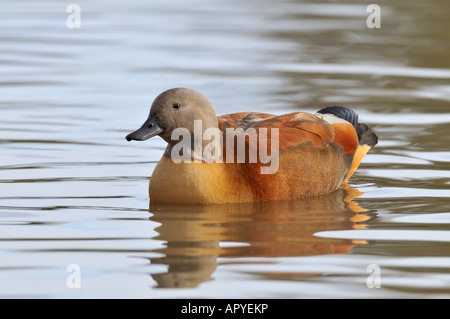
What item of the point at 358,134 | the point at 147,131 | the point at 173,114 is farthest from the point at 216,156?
the point at 358,134

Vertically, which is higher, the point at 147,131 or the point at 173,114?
the point at 173,114

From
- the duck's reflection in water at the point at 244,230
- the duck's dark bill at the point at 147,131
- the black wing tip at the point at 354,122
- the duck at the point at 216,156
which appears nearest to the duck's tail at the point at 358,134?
the black wing tip at the point at 354,122

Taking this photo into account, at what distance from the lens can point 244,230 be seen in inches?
320

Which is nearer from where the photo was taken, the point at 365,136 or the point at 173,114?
the point at 173,114

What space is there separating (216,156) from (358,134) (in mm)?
2068

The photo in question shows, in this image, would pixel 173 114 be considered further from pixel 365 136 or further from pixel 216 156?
pixel 365 136

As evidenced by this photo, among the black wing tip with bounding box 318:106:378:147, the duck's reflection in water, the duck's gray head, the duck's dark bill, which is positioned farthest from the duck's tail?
the duck's dark bill

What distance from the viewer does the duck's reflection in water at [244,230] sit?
7.16 meters

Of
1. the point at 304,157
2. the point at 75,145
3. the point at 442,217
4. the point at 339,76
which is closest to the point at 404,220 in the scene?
the point at 442,217

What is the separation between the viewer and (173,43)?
56.2 ft

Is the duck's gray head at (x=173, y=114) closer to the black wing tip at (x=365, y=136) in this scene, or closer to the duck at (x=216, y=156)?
the duck at (x=216, y=156)

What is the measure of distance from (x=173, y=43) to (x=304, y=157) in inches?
320

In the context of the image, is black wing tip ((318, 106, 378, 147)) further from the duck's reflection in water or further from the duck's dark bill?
the duck's dark bill
